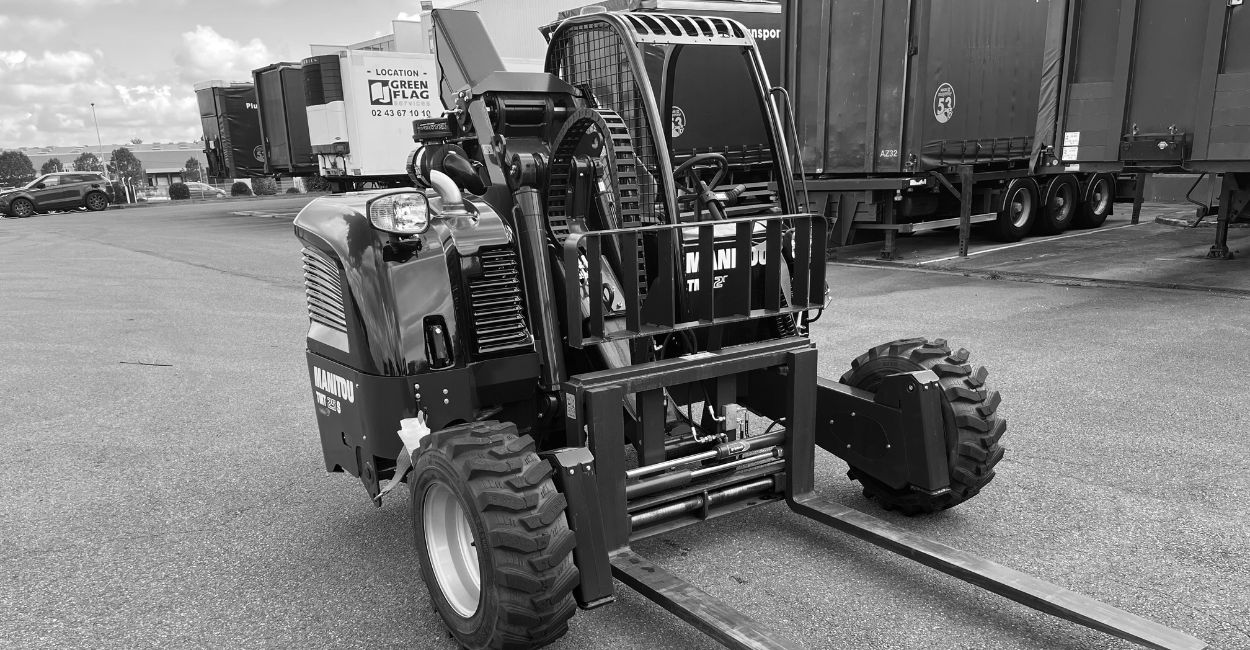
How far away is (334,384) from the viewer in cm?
395

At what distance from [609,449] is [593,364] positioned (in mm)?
639

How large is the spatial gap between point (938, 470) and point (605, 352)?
5.15ft

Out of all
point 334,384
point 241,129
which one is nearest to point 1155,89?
point 334,384

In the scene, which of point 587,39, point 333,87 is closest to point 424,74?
point 333,87

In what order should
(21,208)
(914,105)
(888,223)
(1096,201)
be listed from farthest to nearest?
(21,208)
(1096,201)
(888,223)
(914,105)

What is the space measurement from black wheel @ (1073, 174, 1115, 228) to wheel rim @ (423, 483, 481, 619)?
1576 cm

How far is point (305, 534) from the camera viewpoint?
4.27m

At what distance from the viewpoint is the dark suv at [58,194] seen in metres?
31.8

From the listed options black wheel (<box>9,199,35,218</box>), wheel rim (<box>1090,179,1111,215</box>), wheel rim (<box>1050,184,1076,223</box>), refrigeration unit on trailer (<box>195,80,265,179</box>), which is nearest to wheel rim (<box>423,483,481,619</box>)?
wheel rim (<box>1050,184,1076,223</box>)

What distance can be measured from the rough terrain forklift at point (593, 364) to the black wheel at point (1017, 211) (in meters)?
11.6

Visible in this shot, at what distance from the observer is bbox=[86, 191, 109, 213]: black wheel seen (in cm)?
3372

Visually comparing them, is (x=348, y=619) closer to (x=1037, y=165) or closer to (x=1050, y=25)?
(x=1050, y=25)

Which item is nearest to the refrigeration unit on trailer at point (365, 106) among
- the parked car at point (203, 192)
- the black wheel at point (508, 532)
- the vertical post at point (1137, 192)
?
the vertical post at point (1137, 192)

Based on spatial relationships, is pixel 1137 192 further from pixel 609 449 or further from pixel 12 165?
pixel 12 165
